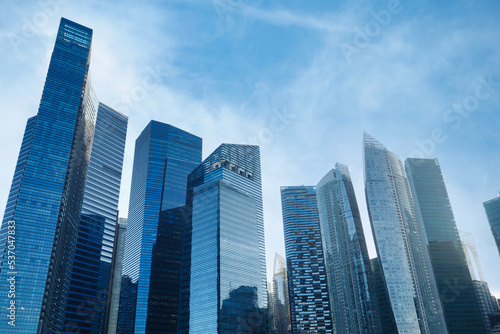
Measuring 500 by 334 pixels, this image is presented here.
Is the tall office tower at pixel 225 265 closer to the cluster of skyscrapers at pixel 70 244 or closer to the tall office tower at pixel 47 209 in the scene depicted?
the cluster of skyscrapers at pixel 70 244

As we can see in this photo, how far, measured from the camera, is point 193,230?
175m

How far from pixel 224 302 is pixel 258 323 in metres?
24.1

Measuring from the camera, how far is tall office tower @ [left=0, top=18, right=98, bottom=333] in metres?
150

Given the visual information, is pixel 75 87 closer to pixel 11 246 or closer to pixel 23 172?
pixel 23 172

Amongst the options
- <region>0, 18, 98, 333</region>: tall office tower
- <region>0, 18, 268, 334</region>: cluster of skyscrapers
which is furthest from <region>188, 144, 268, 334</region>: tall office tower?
<region>0, 18, 98, 333</region>: tall office tower

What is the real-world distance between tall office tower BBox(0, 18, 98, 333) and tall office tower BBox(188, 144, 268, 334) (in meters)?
52.6

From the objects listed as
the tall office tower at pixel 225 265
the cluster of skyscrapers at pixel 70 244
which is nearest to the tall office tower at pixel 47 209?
the cluster of skyscrapers at pixel 70 244

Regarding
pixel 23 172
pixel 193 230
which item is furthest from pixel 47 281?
pixel 193 230

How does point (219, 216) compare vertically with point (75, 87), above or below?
below

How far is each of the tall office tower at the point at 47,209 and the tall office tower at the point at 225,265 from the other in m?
52.6

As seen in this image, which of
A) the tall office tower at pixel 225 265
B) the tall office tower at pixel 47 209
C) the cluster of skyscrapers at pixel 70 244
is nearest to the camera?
the tall office tower at pixel 47 209

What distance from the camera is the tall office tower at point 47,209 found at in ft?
490

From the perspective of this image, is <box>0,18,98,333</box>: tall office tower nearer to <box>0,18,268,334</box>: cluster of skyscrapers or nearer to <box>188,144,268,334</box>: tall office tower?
<box>0,18,268,334</box>: cluster of skyscrapers

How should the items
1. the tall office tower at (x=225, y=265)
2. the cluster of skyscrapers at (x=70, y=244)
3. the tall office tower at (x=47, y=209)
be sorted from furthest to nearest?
the tall office tower at (x=225, y=265) → the cluster of skyscrapers at (x=70, y=244) → the tall office tower at (x=47, y=209)
